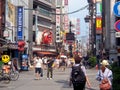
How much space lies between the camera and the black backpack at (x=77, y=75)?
559 inches

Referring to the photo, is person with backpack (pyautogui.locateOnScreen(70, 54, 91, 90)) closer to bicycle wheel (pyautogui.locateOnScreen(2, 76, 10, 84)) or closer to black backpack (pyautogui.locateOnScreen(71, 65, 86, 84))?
black backpack (pyautogui.locateOnScreen(71, 65, 86, 84))

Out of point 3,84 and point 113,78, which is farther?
point 3,84

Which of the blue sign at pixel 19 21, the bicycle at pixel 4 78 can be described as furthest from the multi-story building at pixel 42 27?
the bicycle at pixel 4 78

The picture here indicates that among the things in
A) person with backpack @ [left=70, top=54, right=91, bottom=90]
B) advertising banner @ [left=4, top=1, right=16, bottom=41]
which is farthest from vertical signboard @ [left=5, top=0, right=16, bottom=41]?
person with backpack @ [left=70, top=54, right=91, bottom=90]

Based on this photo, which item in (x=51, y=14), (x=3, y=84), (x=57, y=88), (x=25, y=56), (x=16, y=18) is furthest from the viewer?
(x=51, y=14)

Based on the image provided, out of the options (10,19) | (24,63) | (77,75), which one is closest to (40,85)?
(77,75)

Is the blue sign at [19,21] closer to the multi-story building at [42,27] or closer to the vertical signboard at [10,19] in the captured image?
the vertical signboard at [10,19]

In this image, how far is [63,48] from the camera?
5650 inches

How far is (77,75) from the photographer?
1425cm

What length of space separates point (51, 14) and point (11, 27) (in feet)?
212

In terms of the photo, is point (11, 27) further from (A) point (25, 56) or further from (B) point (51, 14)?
(B) point (51, 14)

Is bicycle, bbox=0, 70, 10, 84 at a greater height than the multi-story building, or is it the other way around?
the multi-story building

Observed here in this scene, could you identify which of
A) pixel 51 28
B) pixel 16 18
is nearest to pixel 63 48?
pixel 51 28

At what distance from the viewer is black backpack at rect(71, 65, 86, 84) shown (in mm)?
14203
